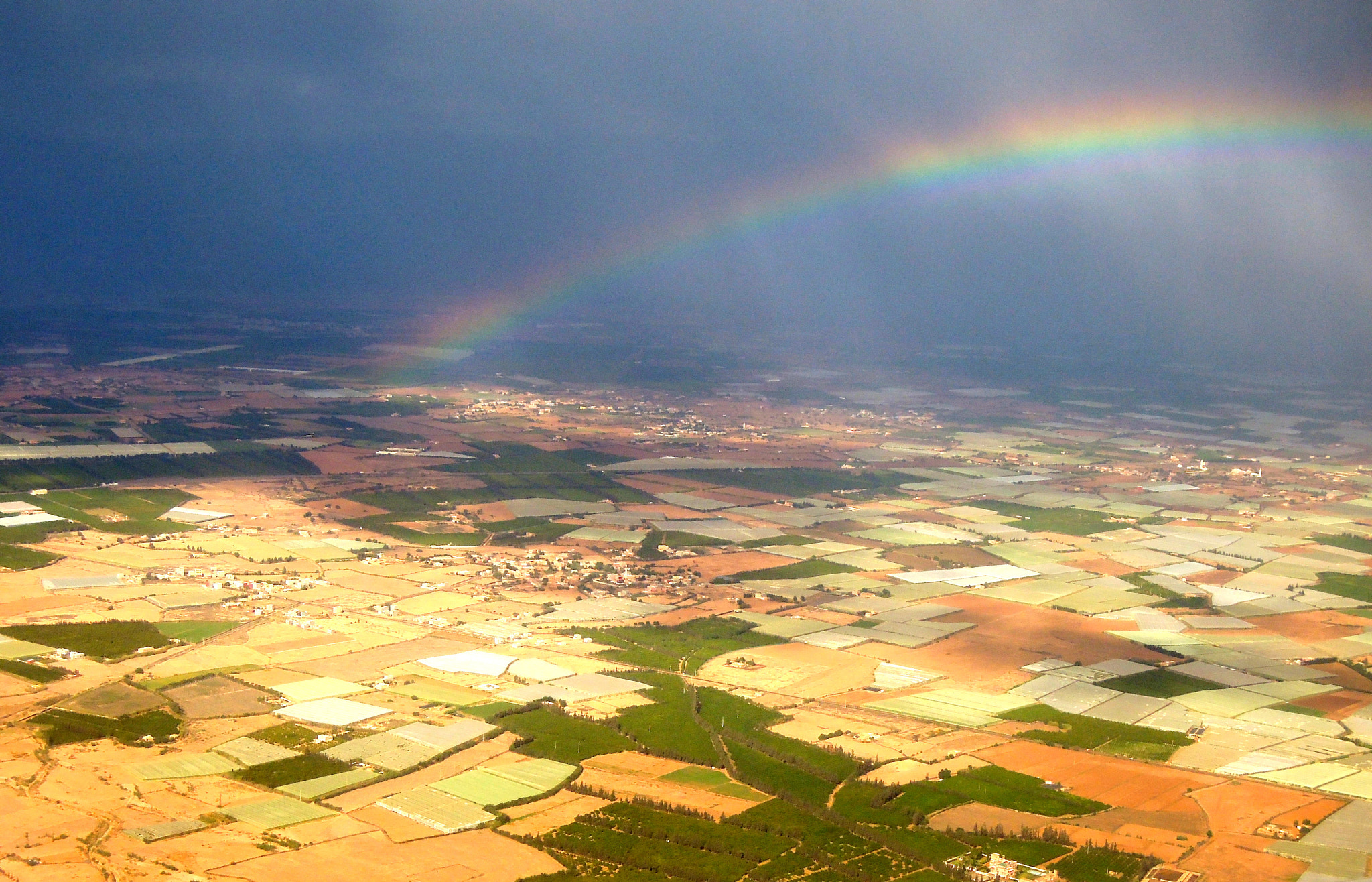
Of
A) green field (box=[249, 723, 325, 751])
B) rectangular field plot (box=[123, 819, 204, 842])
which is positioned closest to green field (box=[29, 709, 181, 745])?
green field (box=[249, 723, 325, 751])

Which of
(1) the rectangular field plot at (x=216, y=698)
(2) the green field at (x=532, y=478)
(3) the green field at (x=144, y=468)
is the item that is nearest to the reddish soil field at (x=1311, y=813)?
(1) the rectangular field plot at (x=216, y=698)

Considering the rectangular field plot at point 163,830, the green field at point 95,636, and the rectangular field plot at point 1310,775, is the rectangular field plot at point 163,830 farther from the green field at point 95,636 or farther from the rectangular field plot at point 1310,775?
the rectangular field plot at point 1310,775

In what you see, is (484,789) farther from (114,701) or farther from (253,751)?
(114,701)

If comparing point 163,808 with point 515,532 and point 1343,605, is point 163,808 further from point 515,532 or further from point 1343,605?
point 1343,605

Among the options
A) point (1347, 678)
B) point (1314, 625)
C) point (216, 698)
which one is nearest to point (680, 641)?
point (216, 698)

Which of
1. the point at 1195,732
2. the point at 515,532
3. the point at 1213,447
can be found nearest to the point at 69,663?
the point at 515,532
